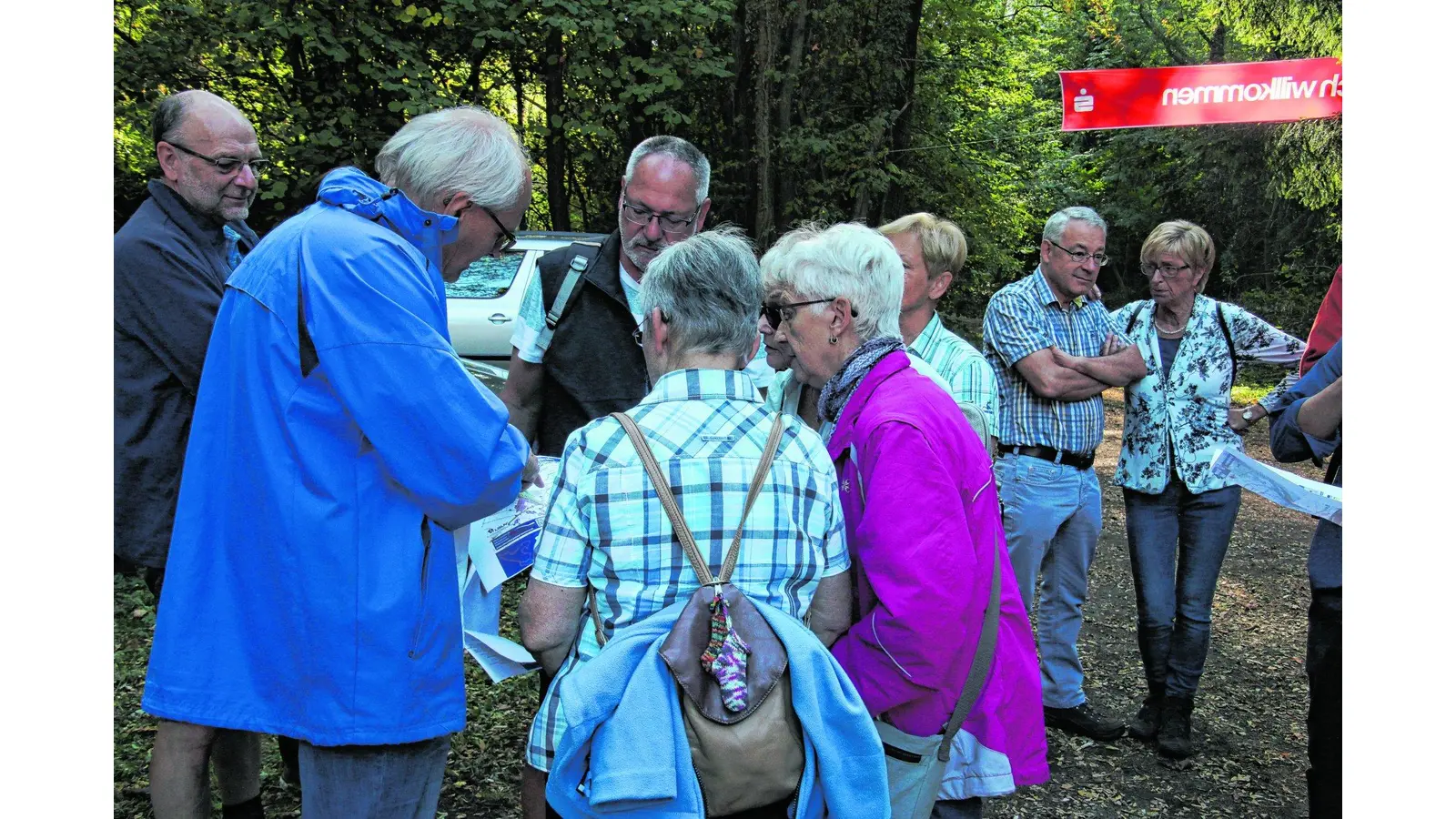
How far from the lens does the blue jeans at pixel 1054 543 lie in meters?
4.41

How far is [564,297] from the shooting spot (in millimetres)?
3176

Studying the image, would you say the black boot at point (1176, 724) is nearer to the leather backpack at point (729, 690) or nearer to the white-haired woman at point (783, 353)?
the white-haired woman at point (783, 353)

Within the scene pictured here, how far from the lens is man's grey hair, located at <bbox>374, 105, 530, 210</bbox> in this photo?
2.27 metres

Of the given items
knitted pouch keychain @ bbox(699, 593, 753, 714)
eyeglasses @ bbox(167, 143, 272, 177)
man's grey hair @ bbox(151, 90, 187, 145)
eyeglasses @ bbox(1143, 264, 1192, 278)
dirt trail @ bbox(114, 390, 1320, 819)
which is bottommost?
dirt trail @ bbox(114, 390, 1320, 819)

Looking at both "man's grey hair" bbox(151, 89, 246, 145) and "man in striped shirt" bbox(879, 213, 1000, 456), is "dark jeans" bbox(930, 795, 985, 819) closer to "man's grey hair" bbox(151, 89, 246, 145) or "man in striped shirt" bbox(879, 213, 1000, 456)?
"man in striped shirt" bbox(879, 213, 1000, 456)

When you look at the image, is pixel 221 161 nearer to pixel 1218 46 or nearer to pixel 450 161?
pixel 450 161

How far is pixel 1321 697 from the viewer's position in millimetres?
3016

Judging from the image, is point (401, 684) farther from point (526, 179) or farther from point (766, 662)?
point (526, 179)

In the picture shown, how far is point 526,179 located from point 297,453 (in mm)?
765

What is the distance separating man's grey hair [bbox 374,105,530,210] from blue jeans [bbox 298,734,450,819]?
1.07 m

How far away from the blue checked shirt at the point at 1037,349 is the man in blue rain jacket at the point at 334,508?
2787 mm

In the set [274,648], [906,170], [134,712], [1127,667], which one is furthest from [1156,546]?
[906,170]

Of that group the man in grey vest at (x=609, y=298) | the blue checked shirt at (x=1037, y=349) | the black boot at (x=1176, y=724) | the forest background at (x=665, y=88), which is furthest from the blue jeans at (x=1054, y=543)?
the forest background at (x=665, y=88)

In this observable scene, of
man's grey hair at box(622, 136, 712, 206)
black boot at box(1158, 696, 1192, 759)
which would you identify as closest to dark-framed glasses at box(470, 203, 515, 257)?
man's grey hair at box(622, 136, 712, 206)
